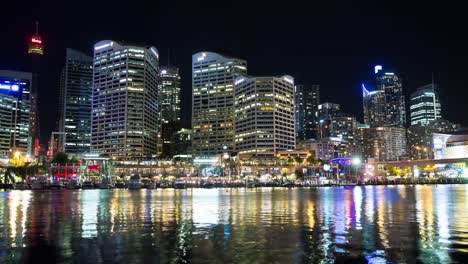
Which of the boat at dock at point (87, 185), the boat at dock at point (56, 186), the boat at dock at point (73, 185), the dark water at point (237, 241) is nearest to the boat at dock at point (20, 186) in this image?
the boat at dock at point (56, 186)

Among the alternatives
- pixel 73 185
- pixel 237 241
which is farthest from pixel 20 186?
pixel 237 241

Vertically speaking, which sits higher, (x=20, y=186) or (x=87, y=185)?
(x=20, y=186)

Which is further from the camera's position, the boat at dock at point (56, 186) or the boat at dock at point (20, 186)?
the boat at dock at point (56, 186)

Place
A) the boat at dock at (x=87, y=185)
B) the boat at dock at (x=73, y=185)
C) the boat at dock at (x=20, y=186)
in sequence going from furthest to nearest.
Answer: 1. the boat at dock at (x=87, y=185)
2. the boat at dock at (x=73, y=185)
3. the boat at dock at (x=20, y=186)

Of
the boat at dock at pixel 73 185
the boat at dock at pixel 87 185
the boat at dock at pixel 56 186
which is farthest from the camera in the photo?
the boat at dock at pixel 87 185

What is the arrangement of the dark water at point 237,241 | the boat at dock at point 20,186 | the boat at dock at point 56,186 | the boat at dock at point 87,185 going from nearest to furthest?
1. the dark water at point 237,241
2. the boat at dock at point 20,186
3. the boat at dock at point 56,186
4. the boat at dock at point 87,185

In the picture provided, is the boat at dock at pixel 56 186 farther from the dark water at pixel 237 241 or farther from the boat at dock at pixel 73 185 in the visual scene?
the dark water at pixel 237 241

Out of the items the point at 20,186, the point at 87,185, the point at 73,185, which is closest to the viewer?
the point at 20,186

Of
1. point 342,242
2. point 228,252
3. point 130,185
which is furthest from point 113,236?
point 130,185

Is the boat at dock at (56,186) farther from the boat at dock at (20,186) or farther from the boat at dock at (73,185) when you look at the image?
the boat at dock at (20,186)

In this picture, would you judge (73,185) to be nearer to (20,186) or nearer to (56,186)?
Result: (56,186)

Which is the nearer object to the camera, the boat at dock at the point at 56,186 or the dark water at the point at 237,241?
the dark water at the point at 237,241

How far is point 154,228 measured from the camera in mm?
29938

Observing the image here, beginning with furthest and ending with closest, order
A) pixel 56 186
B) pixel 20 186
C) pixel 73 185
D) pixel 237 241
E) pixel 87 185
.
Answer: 1. pixel 87 185
2. pixel 73 185
3. pixel 56 186
4. pixel 20 186
5. pixel 237 241
